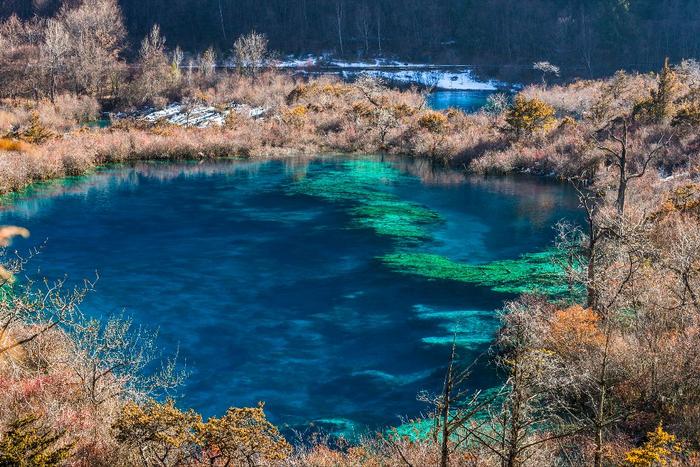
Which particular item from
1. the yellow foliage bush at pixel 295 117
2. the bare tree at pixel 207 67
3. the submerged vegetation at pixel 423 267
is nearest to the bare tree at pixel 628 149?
the submerged vegetation at pixel 423 267

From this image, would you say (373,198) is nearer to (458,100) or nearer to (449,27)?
(458,100)

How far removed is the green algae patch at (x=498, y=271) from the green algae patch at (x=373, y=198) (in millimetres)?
3640

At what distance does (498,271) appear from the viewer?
2995 centimetres

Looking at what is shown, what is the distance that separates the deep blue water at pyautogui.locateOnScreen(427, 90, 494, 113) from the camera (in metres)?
80.9

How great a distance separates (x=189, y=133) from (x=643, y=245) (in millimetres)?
44723

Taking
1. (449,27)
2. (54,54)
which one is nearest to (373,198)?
(54,54)

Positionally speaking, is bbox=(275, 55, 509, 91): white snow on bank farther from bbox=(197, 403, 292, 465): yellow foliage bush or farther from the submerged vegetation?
bbox=(197, 403, 292, 465): yellow foliage bush

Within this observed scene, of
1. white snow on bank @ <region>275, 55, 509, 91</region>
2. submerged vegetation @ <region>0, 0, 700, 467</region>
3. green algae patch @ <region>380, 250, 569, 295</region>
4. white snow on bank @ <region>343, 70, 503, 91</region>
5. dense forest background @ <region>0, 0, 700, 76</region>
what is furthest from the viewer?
dense forest background @ <region>0, 0, 700, 76</region>

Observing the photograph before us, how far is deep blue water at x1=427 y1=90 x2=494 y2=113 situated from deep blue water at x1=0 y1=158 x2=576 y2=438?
30.4 m

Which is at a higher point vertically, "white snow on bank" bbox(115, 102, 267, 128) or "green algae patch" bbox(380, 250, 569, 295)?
"white snow on bank" bbox(115, 102, 267, 128)

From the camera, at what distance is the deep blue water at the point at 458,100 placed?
265 feet

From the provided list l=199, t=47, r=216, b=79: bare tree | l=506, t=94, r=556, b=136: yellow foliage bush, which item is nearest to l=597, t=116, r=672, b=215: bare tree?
l=506, t=94, r=556, b=136: yellow foliage bush

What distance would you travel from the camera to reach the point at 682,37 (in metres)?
98.2

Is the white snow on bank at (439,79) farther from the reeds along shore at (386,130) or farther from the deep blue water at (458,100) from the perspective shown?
the reeds along shore at (386,130)
